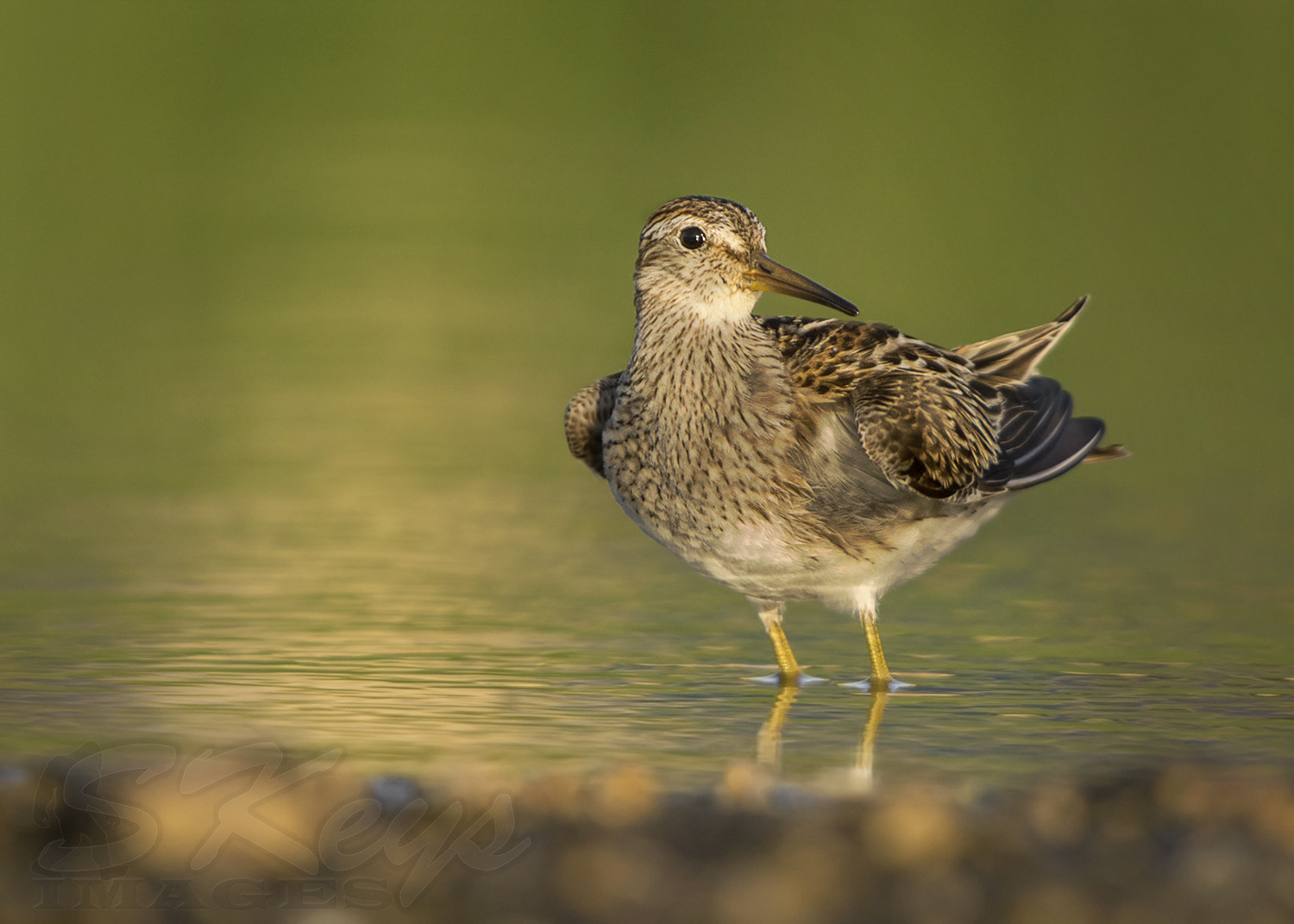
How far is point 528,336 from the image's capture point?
19.1 m

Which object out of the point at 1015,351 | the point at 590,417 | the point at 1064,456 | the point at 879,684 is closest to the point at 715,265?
the point at 590,417

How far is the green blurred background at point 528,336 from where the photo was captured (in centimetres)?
884

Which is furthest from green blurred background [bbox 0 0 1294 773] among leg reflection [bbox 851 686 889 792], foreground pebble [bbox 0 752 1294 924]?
foreground pebble [bbox 0 752 1294 924]

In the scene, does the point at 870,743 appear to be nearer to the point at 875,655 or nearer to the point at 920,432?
the point at 875,655

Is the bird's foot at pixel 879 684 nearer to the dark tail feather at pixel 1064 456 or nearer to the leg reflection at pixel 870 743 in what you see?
the leg reflection at pixel 870 743

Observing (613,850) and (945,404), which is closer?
(613,850)

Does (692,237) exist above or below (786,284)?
above

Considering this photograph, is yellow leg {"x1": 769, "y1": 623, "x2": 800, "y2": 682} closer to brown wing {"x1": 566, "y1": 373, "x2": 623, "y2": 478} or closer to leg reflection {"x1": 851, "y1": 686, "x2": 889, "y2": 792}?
leg reflection {"x1": 851, "y1": 686, "x2": 889, "y2": 792}

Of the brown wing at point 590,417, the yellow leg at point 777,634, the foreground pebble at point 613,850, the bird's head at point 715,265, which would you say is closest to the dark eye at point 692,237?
the bird's head at point 715,265

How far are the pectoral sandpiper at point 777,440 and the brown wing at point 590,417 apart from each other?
233 millimetres

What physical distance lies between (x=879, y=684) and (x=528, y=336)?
10.7 metres

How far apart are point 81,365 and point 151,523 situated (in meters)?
5.59

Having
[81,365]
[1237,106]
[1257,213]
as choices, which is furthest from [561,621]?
[1237,106]

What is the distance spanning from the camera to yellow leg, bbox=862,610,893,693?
8836mm
